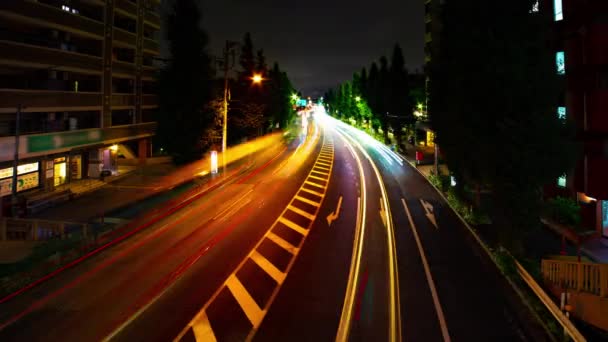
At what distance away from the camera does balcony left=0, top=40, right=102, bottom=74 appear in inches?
939

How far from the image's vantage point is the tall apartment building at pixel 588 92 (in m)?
16.8

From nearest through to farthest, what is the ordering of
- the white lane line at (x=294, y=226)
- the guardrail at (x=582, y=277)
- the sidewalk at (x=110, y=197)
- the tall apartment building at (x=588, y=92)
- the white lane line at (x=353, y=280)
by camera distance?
the white lane line at (x=353, y=280) → the guardrail at (x=582, y=277) → the tall apartment building at (x=588, y=92) → the white lane line at (x=294, y=226) → the sidewalk at (x=110, y=197)

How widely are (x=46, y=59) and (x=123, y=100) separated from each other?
905 centimetres

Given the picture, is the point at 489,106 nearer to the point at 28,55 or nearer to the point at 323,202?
the point at 323,202

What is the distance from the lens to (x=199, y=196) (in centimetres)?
2602

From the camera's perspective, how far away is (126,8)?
35.2 metres

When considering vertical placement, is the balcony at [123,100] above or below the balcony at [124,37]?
below

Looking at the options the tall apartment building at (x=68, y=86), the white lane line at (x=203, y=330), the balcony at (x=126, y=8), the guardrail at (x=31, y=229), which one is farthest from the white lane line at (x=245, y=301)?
the balcony at (x=126, y=8)

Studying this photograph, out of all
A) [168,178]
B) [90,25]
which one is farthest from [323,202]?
Result: [90,25]

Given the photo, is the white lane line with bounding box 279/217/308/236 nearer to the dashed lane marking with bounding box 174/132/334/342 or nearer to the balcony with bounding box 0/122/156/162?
the dashed lane marking with bounding box 174/132/334/342

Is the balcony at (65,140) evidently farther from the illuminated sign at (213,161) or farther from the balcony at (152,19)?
the balcony at (152,19)

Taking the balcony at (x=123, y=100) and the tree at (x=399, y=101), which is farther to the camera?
the tree at (x=399, y=101)

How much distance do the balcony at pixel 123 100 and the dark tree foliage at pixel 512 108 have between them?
91.0 feet

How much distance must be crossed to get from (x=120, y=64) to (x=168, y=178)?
10.8m
